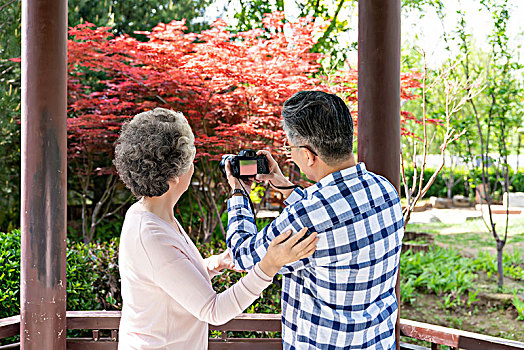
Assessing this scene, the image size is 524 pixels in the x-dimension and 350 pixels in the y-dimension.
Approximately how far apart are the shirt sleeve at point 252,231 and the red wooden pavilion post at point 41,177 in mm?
1124

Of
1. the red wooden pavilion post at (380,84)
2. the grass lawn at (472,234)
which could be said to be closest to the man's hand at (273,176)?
the red wooden pavilion post at (380,84)

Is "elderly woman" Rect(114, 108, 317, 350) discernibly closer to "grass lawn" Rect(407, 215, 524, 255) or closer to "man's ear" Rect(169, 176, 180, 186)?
"man's ear" Rect(169, 176, 180, 186)

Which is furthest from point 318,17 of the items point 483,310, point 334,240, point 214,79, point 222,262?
point 334,240

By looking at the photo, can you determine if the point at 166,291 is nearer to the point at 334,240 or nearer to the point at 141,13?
the point at 334,240

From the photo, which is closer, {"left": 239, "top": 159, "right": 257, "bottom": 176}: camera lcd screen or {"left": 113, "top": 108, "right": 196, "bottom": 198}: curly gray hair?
{"left": 113, "top": 108, "right": 196, "bottom": 198}: curly gray hair

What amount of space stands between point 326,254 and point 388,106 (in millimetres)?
1079

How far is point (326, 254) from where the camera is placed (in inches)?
50.2

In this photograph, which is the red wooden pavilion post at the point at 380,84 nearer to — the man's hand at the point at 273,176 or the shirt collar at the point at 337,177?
the man's hand at the point at 273,176

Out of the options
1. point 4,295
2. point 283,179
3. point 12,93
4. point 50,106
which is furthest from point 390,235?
point 12,93

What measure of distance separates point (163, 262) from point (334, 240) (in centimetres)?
46

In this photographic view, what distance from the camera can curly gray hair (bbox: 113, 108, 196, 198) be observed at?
1.44 metres

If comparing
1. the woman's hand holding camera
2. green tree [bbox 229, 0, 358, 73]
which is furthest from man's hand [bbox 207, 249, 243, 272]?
green tree [bbox 229, 0, 358, 73]

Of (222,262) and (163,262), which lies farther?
(222,262)

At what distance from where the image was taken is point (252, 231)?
145 cm
